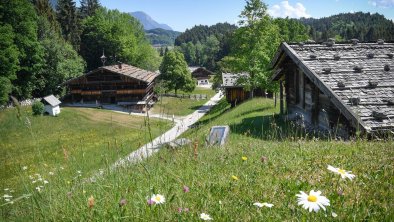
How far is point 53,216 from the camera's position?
2.96 meters

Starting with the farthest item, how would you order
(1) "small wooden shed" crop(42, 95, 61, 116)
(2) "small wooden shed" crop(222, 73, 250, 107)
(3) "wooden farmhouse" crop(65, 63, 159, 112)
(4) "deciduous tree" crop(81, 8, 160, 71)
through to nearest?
1. (4) "deciduous tree" crop(81, 8, 160, 71)
2. (3) "wooden farmhouse" crop(65, 63, 159, 112)
3. (1) "small wooden shed" crop(42, 95, 61, 116)
4. (2) "small wooden shed" crop(222, 73, 250, 107)

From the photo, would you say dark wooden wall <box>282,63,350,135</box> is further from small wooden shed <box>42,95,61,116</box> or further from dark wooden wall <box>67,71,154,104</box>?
dark wooden wall <box>67,71,154,104</box>

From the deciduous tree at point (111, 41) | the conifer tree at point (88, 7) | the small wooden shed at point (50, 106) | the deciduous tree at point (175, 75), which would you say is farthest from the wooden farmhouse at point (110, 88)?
the conifer tree at point (88, 7)

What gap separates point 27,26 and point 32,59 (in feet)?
16.1

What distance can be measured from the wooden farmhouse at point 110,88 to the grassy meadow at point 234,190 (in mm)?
47744

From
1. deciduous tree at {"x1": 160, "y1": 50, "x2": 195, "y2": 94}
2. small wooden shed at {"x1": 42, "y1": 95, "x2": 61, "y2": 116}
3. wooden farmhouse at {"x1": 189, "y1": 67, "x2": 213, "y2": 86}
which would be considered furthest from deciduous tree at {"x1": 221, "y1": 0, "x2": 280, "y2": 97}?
wooden farmhouse at {"x1": 189, "y1": 67, "x2": 213, "y2": 86}

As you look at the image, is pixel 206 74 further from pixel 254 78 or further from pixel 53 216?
pixel 53 216

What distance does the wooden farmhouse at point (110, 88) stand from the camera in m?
51.9

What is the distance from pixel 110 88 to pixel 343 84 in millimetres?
45882

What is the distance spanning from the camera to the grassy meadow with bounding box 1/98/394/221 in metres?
2.67

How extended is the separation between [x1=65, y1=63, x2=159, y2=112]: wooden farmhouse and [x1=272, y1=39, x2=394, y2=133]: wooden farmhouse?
38481 mm

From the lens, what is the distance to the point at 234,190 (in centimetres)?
344

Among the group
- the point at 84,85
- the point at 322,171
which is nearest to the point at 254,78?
the point at 322,171

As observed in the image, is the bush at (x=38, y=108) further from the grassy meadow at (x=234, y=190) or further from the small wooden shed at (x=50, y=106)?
the grassy meadow at (x=234, y=190)
